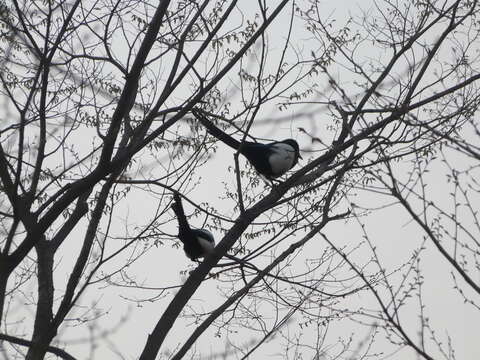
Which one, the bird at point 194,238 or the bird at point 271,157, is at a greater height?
the bird at point 271,157

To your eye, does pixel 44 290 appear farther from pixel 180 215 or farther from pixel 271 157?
pixel 271 157

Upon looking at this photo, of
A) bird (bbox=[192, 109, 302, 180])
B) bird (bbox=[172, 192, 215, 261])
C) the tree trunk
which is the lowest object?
the tree trunk

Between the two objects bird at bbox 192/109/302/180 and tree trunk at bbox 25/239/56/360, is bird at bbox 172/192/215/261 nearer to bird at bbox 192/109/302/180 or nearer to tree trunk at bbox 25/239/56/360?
bird at bbox 192/109/302/180

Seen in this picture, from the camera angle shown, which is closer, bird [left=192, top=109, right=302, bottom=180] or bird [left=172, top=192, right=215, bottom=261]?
bird [left=192, top=109, right=302, bottom=180]

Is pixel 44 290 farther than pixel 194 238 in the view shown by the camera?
No

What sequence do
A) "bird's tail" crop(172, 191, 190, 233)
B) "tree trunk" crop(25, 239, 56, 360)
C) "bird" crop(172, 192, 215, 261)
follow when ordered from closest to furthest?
"tree trunk" crop(25, 239, 56, 360) < "bird's tail" crop(172, 191, 190, 233) < "bird" crop(172, 192, 215, 261)

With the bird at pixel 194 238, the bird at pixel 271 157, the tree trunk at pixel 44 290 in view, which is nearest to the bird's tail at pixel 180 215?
the bird at pixel 194 238

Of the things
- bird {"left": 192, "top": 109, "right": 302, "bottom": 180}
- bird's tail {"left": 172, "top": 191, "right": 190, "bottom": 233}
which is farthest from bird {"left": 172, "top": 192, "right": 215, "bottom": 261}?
bird {"left": 192, "top": 109, "right": 302, "bottom": 180}

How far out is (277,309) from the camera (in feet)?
18.4

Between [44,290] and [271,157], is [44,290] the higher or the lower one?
the lower one

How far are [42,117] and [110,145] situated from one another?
896mm

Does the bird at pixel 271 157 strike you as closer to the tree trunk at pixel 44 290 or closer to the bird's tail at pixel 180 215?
the bird's tail at pixel 180 215

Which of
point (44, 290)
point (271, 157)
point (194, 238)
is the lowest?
point (44, 290)

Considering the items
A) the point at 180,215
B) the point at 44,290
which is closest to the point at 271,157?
the point at 180,215
